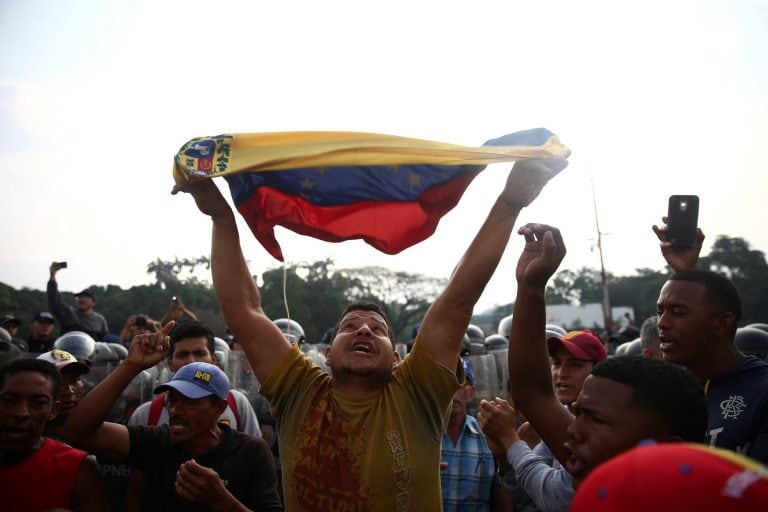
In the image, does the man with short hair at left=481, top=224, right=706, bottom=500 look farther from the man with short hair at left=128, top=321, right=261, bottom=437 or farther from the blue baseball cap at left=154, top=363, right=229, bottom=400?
the man with short hair at left=128, top=321, right=261, bottom=437

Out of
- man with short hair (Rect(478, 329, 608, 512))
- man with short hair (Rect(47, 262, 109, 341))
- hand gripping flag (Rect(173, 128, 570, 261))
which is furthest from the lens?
man with short hair (Rect(47, 262, 109, 341))

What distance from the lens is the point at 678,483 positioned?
1112 mm

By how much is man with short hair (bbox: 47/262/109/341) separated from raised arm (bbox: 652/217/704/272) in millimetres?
8543

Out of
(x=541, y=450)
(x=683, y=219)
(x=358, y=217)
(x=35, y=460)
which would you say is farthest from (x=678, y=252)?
(x=35, y=460)

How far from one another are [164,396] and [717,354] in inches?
146

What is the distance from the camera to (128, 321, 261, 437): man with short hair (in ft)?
16.3

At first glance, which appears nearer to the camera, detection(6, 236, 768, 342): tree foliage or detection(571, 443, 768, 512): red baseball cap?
detection(571, 443, 768, 512): red baseball cap

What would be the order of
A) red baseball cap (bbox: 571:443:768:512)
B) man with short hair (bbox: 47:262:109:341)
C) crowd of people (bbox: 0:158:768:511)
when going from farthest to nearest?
man with short hair (bbox: 47:262:109:341), crowd of people (bbox: 0:158:768:511), red baseball cap (bbox: 571:443:768:512)

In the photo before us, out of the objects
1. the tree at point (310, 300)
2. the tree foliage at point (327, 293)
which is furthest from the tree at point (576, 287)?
the tree at point (310, 300)

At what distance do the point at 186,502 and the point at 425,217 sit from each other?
6.75 ft

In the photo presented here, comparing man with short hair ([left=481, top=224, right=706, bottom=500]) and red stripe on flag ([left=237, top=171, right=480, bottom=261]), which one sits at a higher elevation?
red stripe on flag ([left=237, top=171, right=480, bottom=261])

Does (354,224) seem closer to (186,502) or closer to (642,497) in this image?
(186,502)

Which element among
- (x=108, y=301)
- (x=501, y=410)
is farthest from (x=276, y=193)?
(x=108, y=301)

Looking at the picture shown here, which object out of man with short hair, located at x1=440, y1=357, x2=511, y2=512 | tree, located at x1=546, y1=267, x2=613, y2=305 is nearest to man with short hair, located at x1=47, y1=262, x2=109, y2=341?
man with short hair, located at x1=440, y1=357, x2=511, y2=512
